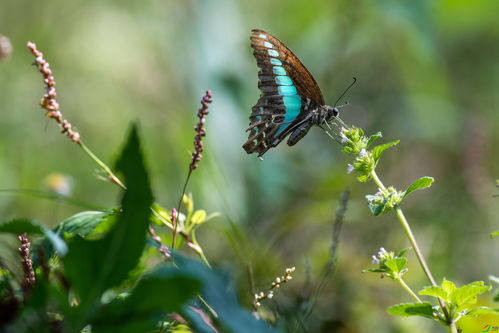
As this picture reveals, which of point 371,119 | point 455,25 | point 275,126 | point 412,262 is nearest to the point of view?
point 275,126

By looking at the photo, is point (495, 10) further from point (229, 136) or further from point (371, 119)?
point (229, 136)

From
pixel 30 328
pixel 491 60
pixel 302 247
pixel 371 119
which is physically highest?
pixel 491 60

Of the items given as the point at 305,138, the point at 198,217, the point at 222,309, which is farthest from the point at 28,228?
the point at 305,138

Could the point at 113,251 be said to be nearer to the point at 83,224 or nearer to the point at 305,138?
the point at 83,224

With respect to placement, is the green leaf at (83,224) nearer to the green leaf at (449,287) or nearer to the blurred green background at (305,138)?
the blurred green background at (305,138)

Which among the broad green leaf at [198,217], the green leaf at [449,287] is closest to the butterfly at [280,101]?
the broad green leaf at [198,217]

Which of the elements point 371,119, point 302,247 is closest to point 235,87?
point 371,119
